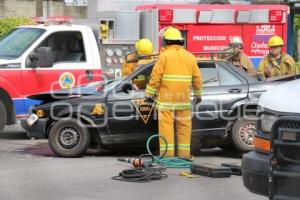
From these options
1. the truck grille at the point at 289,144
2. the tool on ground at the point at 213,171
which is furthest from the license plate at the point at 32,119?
the truck grille at the point at 289,144

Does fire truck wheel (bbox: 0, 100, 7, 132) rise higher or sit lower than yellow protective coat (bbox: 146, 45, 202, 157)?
lower

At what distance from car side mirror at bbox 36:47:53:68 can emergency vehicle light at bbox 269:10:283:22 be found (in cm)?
558

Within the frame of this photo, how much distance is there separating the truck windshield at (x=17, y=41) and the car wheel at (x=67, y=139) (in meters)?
2.30

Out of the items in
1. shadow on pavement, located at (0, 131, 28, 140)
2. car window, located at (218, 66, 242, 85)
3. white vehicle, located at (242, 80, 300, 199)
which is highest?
car window, located at (218, 66, 242, 85)

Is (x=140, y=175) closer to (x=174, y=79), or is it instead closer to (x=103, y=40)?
(x=174, y=79)

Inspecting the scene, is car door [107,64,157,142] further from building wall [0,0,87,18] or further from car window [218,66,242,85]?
building wall [0,0,87,18]

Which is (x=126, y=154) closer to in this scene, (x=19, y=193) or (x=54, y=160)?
(x=54, y=160)

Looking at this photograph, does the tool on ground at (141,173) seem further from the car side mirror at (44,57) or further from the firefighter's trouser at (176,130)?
the car side mirror at (44,57)

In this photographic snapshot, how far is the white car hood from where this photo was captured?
528 centimetres

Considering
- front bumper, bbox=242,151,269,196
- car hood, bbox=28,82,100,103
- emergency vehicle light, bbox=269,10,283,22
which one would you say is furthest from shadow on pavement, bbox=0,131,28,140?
front bumper, bbox=242,151,269,196

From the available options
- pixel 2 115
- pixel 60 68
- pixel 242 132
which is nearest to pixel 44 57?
pixel 60 68

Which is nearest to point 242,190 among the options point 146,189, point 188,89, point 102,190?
point 146,189

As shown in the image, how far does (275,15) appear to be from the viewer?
590 inches

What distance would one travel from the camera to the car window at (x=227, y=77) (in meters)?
10.0
